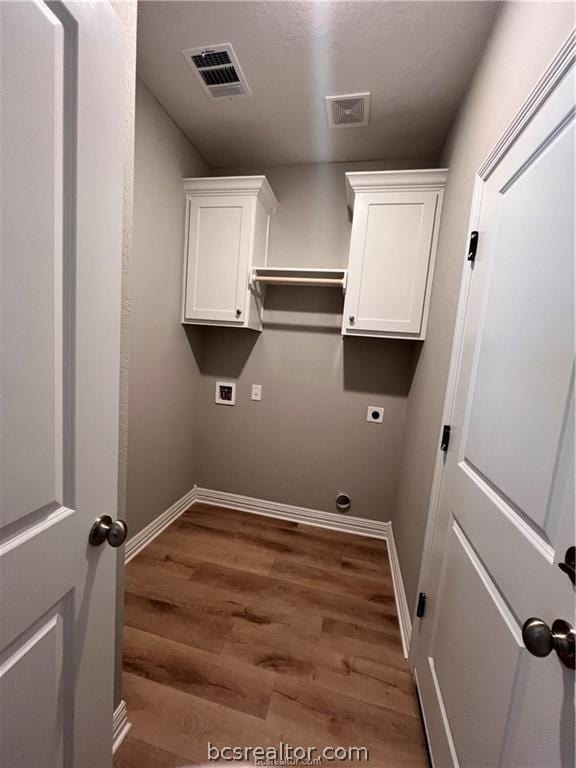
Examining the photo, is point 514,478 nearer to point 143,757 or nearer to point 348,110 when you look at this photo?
point 143,757

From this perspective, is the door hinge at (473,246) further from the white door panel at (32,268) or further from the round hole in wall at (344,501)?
the round hole in wall at (344,501)

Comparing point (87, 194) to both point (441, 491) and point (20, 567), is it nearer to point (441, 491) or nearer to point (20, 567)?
point (20, 567)

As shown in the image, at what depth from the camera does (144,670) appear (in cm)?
129

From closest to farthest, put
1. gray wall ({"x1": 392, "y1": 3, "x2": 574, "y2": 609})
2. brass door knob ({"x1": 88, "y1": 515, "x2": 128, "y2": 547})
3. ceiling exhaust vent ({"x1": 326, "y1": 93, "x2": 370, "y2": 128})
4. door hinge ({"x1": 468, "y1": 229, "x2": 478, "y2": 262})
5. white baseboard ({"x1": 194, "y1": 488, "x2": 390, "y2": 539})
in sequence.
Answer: brass door knob ({"x1": 88, "y1": 515, "x2": 128, "y2": 547}), gray wall ({"x1": 392, "y1": 3, "x2": 574, "y2": 609}), door hinge ({"x1": 468, "y1": 229, "x2": 478, "y2": 262}), ceiling exhaust vent ({"x1": 326, "y1": 93, "x2": 370, "y2": 128}), white baseboard ({"x1": 194, "y1": 488, "x2": 390, "y2": 539})

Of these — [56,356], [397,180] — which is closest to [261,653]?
[56,356]

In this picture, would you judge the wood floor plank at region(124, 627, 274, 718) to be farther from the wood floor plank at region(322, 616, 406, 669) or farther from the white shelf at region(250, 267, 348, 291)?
the white shelf at region(250, 267, 348, 291)

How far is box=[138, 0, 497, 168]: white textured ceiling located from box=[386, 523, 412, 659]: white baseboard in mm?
2619

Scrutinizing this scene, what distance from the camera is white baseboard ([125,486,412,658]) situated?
201cm

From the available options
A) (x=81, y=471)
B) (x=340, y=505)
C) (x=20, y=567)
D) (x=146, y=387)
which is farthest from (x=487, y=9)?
(x=340, y=505)

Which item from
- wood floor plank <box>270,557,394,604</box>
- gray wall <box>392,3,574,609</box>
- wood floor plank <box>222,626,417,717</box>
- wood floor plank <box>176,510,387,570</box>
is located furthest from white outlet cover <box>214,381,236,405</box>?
wood floor plank <box>222,626,417,717</box>

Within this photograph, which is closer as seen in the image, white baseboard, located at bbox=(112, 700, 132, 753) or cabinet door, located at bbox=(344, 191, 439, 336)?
white baseboard, located at bbox=(112, 700, 132, 753)

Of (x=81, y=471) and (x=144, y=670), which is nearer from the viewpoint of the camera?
(x=81, y=471)

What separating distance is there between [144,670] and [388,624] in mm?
1186

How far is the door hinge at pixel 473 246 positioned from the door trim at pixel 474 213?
0.03m
